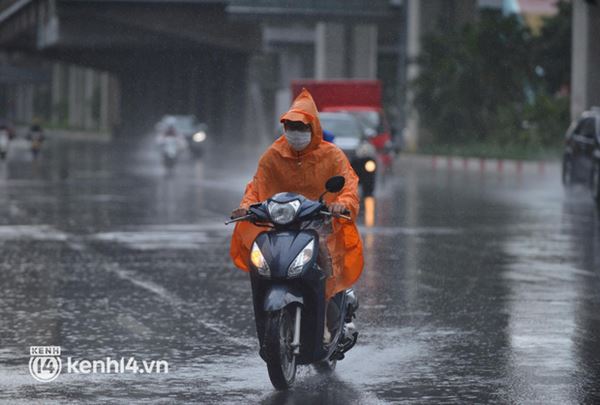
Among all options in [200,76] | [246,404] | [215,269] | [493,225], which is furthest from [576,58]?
[200,76]

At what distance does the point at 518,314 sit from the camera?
11570 millimetres

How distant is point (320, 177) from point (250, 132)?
8222cm

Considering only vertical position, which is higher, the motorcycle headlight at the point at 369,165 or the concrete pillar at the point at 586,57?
the concrete pillar at the point at 586,57

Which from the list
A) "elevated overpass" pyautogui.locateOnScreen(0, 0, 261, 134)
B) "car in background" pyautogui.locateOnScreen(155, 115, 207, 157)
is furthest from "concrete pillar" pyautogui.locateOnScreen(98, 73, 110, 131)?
"car in background" pyautogui.locateOnScreen(155, 115, 207, 157)

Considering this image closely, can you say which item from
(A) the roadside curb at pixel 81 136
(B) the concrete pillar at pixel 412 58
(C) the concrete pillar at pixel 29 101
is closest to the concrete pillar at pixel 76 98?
A: (A) the roadside curb at pixel 81 136

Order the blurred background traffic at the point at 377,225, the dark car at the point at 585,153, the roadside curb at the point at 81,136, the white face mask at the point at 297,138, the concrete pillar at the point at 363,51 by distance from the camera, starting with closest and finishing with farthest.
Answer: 1. the white face mask at the point at 297,138
2. the blurred background traffic at the point at 377,225
3. the dark car at the point at 585,153
4. the concrete pillar at the point at 363,51
5. the roadside curb at the point at 81,136

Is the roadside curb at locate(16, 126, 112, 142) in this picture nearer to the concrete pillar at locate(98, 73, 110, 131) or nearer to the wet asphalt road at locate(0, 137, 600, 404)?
the concrete pillar at locate(98, 73, 110, 131)

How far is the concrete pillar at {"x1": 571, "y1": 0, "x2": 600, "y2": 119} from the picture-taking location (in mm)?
45562

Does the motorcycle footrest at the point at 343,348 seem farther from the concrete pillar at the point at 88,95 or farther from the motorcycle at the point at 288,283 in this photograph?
the concrete pillar at the point at 88,95

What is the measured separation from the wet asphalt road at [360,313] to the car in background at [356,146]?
3.36m

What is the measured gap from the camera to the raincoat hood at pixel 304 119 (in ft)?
28.0

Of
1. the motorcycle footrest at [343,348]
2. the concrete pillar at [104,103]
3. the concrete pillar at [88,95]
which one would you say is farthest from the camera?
the concrete pillar at [88,95]

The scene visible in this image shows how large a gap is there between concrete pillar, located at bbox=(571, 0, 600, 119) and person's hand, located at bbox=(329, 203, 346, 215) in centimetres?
3830

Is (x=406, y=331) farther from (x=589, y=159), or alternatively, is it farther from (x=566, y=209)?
(x=589, y=159)
